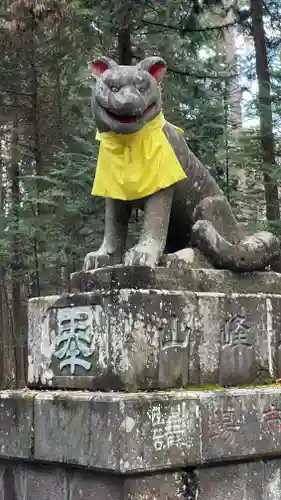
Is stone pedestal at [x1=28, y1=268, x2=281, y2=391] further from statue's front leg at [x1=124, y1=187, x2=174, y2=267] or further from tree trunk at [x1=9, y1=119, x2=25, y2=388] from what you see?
tree trunk at [x1=9, y1=119, x2=25, y2=388]

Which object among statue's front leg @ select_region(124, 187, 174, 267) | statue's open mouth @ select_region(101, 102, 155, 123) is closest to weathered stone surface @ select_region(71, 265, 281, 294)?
statue's front leg @ select_region(124, 187, 174, 267)

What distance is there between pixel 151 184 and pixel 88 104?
23.8ft

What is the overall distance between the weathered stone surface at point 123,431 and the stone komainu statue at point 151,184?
0.81 metres

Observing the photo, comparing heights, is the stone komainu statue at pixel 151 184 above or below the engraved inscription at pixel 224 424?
above

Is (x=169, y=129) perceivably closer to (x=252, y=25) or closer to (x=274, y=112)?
(x=274, y=112)

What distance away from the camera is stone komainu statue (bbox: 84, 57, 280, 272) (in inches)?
149

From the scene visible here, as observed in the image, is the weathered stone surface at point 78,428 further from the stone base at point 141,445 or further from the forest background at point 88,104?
the forest background at point 88,104

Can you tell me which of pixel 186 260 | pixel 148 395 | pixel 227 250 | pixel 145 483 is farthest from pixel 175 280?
pixel 145 483

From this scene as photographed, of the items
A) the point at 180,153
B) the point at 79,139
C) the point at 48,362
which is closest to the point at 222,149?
the point at 79,139

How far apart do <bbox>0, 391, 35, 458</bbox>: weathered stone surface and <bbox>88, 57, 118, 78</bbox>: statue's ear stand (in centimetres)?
197

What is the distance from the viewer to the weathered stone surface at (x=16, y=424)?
145 inches

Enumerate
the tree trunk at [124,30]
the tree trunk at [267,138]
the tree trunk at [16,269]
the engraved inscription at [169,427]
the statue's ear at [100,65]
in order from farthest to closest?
the tree trunk at [16,269], the tree trunk at [267,138], the tree trunk at [124,30], the statue's ear at [100,65], the engraved inscription at [169,427]

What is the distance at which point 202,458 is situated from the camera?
338cm

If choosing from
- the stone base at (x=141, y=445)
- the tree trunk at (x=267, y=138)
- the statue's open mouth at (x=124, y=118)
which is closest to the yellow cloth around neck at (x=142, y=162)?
the statue's open mouth at (x=124, y=118)
